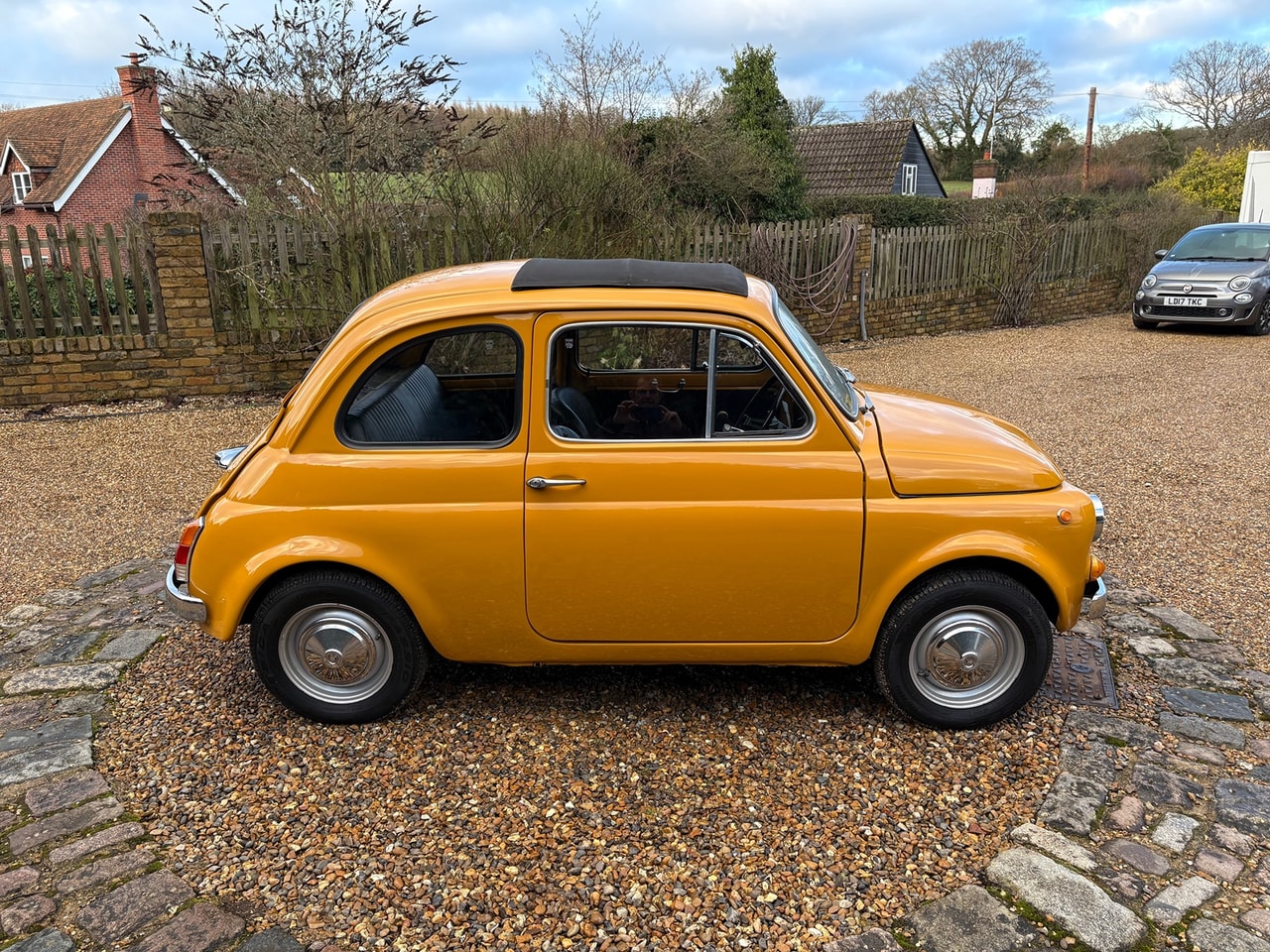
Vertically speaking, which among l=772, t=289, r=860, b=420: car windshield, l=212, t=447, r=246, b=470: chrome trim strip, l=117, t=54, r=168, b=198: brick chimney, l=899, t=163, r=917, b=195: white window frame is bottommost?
l=212, t=447, r=246, b=470: chrome trim strip

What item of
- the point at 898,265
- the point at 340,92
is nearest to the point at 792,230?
the point at 898,265

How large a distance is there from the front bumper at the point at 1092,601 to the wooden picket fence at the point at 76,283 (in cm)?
931

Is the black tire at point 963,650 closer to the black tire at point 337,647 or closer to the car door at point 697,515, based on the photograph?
the car door at point 697,515

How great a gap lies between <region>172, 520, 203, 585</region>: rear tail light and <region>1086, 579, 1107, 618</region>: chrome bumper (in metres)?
3.51

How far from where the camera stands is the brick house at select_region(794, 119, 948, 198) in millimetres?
28766

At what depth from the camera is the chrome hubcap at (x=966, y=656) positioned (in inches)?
135

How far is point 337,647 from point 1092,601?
3000mm

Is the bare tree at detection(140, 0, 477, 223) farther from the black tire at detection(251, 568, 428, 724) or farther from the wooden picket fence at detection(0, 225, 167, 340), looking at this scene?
the black tire at detection(251, 568, 428, 724)

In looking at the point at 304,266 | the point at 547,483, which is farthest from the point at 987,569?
the point at 304,266

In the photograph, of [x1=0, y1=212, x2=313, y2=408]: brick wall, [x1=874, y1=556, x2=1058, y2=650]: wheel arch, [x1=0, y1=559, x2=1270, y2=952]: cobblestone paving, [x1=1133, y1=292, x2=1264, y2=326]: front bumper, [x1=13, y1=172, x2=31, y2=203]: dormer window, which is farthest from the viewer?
[x1=13, y1=172, x2=31, y2=203]: dormer window

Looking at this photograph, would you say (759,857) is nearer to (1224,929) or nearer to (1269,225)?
(1224,929)

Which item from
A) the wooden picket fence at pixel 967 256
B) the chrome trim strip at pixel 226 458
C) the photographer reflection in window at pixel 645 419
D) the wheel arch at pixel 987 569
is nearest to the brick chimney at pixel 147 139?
the wooden picket fence at pixel 967 256

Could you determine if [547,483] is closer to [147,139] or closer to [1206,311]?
[1206,311]

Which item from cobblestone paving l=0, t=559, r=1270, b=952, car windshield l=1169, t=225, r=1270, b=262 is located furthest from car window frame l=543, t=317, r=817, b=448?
car windshield l=1169, t=225, r=1270, b=262
